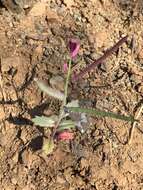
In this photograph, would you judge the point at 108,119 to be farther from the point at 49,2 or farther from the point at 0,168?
the point at 49,2

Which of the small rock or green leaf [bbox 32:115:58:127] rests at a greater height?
the small rock

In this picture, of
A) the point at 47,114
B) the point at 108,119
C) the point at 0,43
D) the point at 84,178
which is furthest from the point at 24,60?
the point at 84,178

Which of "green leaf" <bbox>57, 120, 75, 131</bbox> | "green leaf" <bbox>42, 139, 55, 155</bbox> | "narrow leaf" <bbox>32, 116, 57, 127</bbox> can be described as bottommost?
"green leaf" <bbox>42, 139, 55, 155</bbox>

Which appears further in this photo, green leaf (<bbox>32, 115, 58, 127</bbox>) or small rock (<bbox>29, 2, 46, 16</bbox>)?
small rock (<bbox>29, 2, 46, 16</bbox>)

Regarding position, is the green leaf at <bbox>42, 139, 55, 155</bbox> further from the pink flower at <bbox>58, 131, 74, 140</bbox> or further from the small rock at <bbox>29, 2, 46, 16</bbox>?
the small rock at <bbox>29, 2, 46, 16</bbox>

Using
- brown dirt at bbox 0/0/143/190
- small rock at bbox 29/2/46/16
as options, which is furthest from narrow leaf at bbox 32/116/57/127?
small rock at bbox 29/2/46/16

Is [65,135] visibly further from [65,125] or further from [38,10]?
[38,10]

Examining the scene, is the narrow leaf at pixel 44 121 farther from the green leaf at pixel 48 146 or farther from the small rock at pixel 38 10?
the small rock at pixel 38 10
